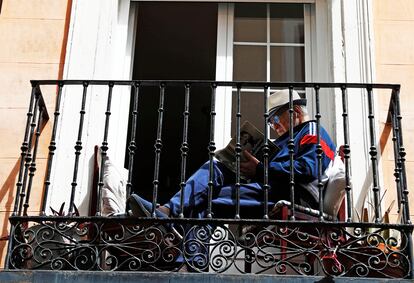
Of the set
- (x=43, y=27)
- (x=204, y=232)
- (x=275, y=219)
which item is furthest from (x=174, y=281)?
(x=43, y=27)

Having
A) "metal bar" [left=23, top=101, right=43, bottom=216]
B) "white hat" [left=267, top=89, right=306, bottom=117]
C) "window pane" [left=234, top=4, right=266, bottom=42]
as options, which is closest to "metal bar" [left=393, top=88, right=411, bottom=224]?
"white hat" [left=267, top=89, right=306, bottom=117]

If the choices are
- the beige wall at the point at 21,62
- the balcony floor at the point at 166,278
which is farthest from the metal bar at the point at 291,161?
the beige wall at the point at 21,62

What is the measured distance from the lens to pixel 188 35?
10.4m

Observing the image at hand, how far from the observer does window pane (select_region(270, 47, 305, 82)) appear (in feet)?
26.9

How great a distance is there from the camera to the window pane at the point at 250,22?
8.38 m

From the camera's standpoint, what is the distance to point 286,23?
8.42 metres

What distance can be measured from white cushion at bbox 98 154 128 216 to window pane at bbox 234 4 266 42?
1907 mm

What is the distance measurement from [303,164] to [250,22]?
2.07 meters

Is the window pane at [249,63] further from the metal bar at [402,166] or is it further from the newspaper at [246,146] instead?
the metal bar at [402,166]

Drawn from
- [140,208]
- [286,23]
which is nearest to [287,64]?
[286,23]

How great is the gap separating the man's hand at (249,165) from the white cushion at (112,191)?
0.91 meters

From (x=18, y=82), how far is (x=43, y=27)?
1.77 feet

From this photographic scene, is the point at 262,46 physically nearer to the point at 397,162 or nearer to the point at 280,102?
the point at 280,102

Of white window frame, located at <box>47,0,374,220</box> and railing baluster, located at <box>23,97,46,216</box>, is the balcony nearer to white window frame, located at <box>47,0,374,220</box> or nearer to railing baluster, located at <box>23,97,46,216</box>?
railing baluster, located at <box>23,97,46,216</box>
